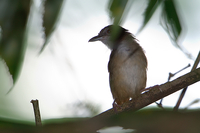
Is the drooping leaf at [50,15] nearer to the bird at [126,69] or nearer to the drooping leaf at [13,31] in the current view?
the drooping leaf at [13,31]

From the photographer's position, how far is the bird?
161 inches

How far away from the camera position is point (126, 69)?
4121mm

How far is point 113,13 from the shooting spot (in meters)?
0.86

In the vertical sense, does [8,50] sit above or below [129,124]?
above

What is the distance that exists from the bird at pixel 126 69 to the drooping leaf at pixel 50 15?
3.07 m

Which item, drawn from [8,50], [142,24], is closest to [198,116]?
[142,24]

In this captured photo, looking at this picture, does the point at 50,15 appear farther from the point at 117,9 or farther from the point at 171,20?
the point at 171,20

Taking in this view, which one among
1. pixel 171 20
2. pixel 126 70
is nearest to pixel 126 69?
pixel 126 70

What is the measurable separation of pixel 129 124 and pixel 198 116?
142mm

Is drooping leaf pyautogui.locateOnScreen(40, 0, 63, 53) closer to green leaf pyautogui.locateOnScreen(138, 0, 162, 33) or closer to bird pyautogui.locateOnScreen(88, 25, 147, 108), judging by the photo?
green leaf pyautogui.locateOnScreen(138, 0, 162, 33)

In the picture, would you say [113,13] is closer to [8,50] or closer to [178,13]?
[178,13]

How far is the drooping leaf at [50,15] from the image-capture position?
0.89 metres

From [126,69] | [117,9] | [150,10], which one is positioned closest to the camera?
[117,9]

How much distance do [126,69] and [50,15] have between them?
3.27 m
